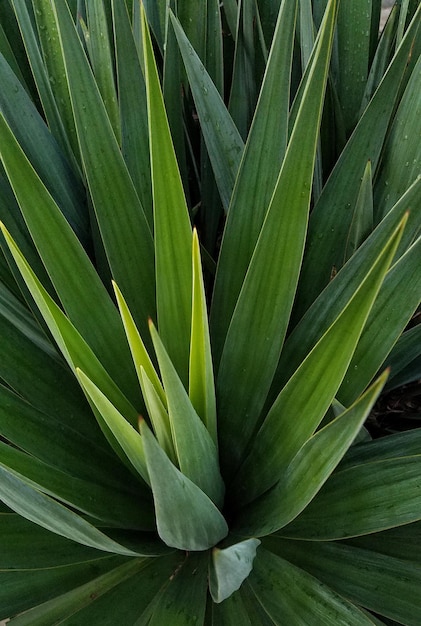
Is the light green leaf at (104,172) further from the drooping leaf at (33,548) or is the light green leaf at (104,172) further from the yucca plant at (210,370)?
the drooping leaf at (33,548)

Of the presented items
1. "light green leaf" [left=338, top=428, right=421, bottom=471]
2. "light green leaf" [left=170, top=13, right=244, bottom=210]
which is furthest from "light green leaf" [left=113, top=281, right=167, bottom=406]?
"light green leaf" [left=170, top=13, right=244, bottom=210]

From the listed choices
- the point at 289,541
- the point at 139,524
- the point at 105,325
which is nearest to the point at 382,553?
the point at 289,541

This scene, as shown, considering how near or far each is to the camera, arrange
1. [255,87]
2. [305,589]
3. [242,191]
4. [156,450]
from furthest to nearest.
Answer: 1. [255,87]
2. [242,191]
3. [305,589]
4. [156,450]

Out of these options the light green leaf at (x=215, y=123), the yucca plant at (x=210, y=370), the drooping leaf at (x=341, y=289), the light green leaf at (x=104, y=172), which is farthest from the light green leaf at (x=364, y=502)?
the light green leaf at (x=215, y=123)

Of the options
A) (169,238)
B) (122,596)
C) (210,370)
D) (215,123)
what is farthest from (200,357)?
(215,123)

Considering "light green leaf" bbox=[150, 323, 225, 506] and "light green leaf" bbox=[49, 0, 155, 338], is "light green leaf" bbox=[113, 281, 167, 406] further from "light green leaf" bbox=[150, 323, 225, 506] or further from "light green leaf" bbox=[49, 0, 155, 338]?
"light green leaf" bbox=[49, 0, 155, 338]

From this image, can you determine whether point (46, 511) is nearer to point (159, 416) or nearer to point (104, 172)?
point (159, 416)

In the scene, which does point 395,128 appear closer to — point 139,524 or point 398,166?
point 398,166
